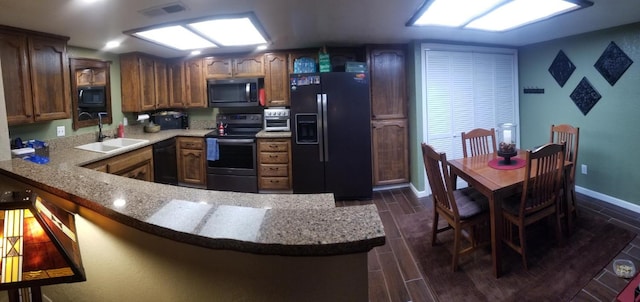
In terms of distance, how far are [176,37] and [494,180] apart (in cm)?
332

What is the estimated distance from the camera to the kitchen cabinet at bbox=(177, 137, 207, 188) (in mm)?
4184

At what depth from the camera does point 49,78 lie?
2809mm

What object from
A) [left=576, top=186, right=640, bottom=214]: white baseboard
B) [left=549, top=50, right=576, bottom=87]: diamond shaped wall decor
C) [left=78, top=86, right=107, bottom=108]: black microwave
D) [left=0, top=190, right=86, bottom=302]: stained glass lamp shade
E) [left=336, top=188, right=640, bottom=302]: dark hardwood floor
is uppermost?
[left=549, top=50, right=576, bottom=87]: diamond shaped wall decor

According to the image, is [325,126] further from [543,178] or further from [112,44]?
[112,44]

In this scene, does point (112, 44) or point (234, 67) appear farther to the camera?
point (234, 67)

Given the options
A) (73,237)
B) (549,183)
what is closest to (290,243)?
(73,237)

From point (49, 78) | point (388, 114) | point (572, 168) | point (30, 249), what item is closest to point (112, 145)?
point (49, 78)

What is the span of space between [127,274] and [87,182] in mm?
468

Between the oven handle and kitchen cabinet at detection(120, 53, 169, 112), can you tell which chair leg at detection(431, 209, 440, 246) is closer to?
the oven handle

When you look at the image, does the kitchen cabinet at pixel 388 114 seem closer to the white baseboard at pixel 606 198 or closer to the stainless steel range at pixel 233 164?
the white baseboard at pixel 606 198

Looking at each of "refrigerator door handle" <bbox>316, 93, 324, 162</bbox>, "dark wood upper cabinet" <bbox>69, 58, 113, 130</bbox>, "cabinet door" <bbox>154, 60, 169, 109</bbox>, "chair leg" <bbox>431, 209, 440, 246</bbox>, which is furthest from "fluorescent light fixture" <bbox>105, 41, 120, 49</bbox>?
"chair leg" <bbox>431, 209, 440, 246</bbox>

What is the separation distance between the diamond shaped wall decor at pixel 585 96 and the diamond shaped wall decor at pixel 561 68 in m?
0.18

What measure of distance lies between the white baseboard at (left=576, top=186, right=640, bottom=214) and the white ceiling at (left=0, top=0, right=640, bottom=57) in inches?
75.0

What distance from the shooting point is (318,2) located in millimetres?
2279
